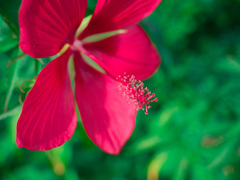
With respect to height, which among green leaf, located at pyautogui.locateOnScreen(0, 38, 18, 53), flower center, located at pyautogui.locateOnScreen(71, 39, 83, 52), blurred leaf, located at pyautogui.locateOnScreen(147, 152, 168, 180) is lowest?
blurred leaf, located at pyautogui.locateOnScreen(147, 152, 168, 180)

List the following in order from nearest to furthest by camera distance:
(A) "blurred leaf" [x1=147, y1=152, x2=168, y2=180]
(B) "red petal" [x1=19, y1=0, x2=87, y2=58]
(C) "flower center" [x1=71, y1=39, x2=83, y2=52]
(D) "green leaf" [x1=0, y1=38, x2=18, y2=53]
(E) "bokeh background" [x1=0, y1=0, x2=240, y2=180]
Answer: (B) "red petal" [x1=19, y1=0, x2=87, y2=58]
(D) "green leaf" [x1=0, y1=38, x2=18, y2=53]
(C) "flower center" [x1=71, y1=39, x2=83, y2=52]
(E) "bokeh background" [x1=0, y1=0, x2=240, y2=180]
(A) "blurred leaf" [x1=147, y1=152, x2=168, y2=180]

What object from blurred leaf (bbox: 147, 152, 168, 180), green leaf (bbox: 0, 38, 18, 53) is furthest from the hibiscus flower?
blurred leaf (bbox: 147, 152, 168, 180)

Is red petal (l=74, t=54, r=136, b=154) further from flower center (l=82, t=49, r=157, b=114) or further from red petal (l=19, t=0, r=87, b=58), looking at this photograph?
Result: red petal (l=19, t=0, r=87, b=58)

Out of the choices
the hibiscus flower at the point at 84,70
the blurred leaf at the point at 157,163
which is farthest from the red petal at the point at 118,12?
the blurred leaf at the point at 157,163

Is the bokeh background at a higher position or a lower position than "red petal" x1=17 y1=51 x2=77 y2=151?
lower

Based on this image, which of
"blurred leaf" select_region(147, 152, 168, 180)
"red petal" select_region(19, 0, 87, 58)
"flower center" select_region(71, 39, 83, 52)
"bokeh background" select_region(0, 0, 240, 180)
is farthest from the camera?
"blurred leaf" select_region(147, 152, 168, 180)

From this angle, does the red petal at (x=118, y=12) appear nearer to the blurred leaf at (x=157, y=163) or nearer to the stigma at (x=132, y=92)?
the stigma at (x=132, y=92)

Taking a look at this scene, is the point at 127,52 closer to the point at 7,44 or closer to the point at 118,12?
the point at 118,12
